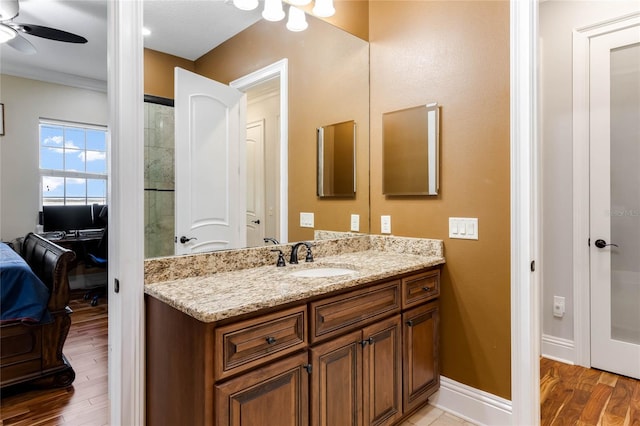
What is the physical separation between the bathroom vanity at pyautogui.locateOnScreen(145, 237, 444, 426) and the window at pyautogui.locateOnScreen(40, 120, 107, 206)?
943 millimetres

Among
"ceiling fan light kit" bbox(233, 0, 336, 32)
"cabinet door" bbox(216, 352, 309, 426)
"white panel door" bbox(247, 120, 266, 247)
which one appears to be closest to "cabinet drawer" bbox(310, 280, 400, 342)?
"cabinet door" bbox(216, 352, 309, 426)

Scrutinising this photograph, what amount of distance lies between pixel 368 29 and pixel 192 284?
2108 millimetres

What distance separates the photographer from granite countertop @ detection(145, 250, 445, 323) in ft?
3.91

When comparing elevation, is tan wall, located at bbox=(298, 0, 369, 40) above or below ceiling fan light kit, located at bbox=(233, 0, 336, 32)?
above

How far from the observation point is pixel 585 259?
2.64 metres

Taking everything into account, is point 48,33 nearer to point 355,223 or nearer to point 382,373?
point 355,223

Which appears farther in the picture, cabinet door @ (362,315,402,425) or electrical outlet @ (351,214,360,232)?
electrical outlet @ (351,214,360,232)

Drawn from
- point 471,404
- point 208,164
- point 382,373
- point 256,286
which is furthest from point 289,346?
point 471,404

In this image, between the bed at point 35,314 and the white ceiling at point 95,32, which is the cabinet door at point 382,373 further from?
the bed at point 35,314

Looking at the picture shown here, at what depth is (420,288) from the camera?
6.56 feet

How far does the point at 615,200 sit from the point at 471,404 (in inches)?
69.3

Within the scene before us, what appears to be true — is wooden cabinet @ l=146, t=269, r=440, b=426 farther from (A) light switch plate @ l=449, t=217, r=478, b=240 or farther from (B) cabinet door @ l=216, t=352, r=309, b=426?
(A) light switch plate @ l=449, t=217, r=478, b=240

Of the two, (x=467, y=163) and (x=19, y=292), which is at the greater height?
(x=467, y=163)

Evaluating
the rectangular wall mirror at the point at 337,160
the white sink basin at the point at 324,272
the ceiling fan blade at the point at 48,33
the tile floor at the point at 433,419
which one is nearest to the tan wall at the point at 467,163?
the tile floor at the point at 433,419
